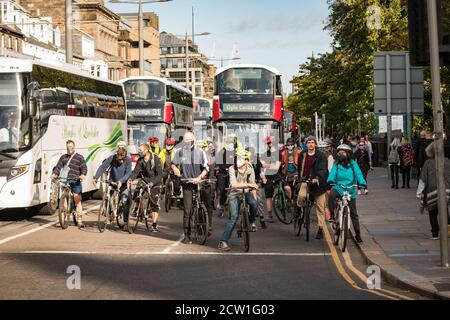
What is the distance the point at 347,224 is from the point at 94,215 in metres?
9.05

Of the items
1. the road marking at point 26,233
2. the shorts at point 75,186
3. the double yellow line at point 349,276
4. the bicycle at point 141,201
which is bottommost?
the double yellow line at point 349,276

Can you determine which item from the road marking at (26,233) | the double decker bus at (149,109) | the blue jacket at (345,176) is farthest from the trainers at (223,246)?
the double decker bus at (149,109)

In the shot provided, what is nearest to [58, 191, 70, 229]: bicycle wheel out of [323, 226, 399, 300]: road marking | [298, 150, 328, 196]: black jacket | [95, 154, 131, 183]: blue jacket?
[95, 154, 131, 183]: blue jacket

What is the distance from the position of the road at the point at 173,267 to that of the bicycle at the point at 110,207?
26 centimetres

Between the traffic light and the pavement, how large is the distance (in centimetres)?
268

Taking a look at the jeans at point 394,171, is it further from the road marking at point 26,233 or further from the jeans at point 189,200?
the jeans at point 189,200

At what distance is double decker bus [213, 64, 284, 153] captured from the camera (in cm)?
2848

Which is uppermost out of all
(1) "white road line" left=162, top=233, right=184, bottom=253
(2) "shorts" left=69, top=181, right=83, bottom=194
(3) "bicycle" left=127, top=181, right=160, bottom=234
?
Answer: (2) "shorts" left=69, top=181, right=83, bottom=194

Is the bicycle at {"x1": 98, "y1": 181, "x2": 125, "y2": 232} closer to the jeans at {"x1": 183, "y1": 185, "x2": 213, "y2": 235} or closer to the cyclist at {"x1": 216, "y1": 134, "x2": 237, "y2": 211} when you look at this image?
the jeans at {"x1": 183, "y1": 185, "x2": 213, "y2": 235}

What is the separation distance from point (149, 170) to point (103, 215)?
4.24ft

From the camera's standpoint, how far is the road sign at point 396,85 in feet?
92.4

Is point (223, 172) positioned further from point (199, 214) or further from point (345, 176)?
point (345, 176)
